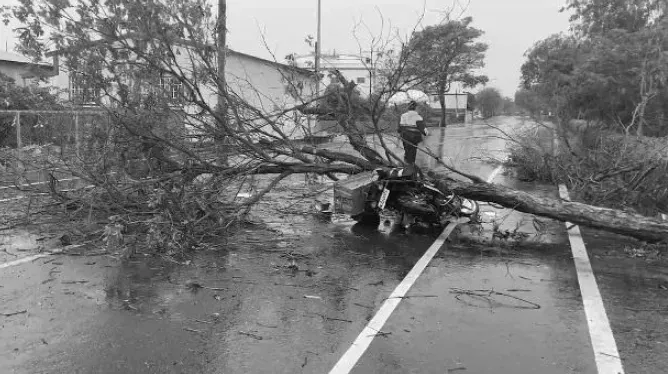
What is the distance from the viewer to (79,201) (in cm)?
752

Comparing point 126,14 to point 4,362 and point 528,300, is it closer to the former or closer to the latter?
point 4,362

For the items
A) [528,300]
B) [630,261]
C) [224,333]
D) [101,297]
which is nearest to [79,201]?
[101,297]

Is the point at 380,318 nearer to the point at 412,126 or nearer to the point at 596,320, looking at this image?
the point at 596,320

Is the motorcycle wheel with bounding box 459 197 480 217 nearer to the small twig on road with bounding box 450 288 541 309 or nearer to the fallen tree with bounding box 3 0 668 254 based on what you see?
the fallen tree with bounding box 3 0 668 254

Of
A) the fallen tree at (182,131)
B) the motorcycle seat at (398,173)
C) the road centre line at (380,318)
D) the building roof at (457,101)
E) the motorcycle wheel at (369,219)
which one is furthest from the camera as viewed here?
the building roof at (457,101)

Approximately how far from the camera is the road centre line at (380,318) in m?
3.72

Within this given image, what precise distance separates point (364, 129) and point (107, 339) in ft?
17.2

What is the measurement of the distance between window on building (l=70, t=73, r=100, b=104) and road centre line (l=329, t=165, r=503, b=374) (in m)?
4.67

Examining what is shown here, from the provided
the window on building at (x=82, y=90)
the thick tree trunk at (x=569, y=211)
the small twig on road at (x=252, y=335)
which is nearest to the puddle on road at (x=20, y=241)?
the window on building at (x=82, y=90)

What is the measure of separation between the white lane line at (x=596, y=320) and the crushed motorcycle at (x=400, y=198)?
1640mm

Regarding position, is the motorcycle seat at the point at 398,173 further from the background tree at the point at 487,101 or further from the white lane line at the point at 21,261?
the background tree at the point at 487,101

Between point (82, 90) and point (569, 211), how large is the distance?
21.5 feet

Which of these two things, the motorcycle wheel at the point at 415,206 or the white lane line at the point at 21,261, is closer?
the white lane line at the point at 21,261

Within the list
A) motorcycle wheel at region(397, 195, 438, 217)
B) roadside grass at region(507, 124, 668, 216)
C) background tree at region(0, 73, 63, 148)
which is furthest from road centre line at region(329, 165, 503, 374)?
background tree at region(0, 73, 63, 148)
